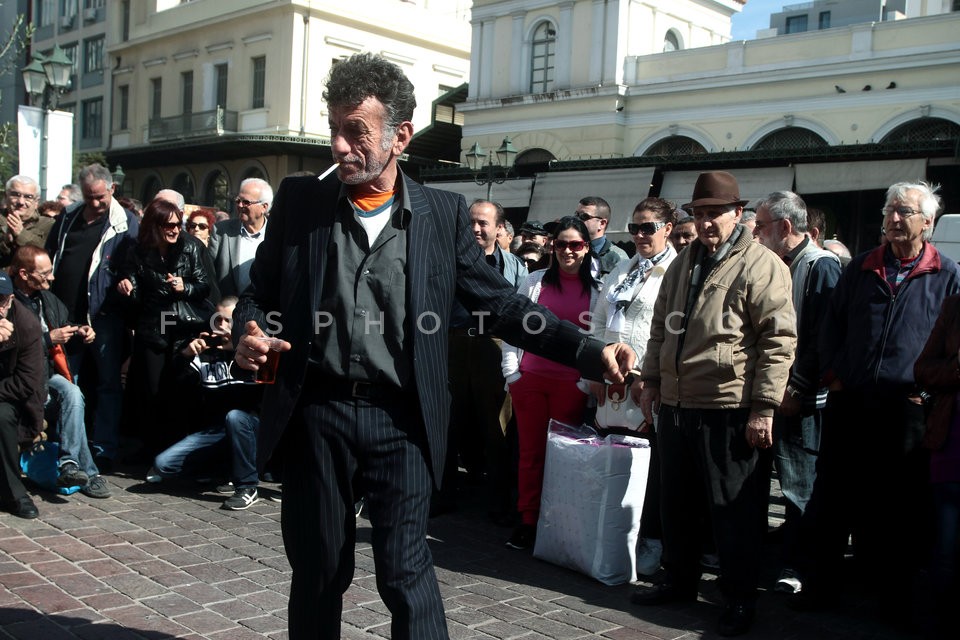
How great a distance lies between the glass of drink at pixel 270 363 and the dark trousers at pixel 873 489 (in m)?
3.08

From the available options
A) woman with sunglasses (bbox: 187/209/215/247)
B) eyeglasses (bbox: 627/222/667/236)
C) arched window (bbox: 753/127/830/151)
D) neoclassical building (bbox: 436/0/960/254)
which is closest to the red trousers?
eyeglasses (bbox: 627/222/667/236)

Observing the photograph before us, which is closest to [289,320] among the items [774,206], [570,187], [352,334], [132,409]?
[352,334]

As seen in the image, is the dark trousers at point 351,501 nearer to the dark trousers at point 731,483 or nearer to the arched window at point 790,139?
the dark trousers at point 731,483

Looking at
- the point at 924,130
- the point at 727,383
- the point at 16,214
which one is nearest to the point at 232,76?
the point at 924,130

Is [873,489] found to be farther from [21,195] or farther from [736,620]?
[21,195]

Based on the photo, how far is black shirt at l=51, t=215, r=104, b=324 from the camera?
756 cm

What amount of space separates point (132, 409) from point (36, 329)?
2.19 m

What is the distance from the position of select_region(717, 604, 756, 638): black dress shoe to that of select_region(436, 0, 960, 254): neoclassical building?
44.4 ft

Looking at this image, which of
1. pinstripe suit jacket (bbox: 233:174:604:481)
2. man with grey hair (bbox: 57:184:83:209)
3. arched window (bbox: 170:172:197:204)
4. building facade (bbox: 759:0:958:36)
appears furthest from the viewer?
arched window (bbox: 170:172:197:204)

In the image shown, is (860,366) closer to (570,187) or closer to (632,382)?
(632,382)

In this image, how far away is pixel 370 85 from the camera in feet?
9.94

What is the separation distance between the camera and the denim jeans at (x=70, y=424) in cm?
653

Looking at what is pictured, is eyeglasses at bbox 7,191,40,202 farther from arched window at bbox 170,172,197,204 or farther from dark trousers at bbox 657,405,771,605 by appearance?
arched window at bbox 170,172,197,204

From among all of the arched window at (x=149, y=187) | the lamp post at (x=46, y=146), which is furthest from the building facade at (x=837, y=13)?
the lamp post at (x=46, y=146)
